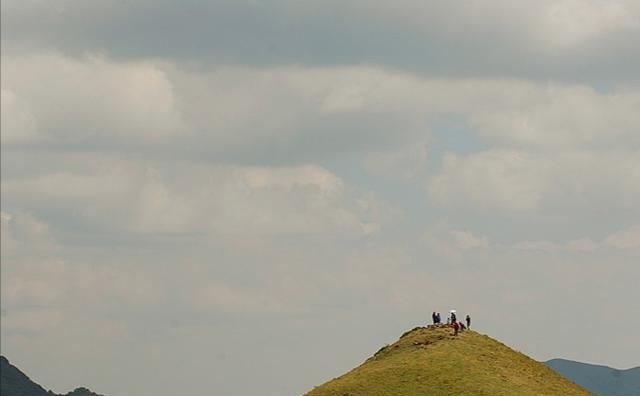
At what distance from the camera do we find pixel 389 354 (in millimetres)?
121812

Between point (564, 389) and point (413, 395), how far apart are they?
833 inches

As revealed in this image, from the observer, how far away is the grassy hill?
10381 cm

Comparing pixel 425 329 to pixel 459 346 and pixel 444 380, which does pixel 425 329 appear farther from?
pixel 444 380

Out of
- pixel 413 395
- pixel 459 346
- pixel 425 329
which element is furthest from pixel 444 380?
pixel 425 329

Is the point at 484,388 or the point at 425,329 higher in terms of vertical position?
the point at 425,329

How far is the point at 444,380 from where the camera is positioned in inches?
4136

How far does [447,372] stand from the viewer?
10706 centimetres

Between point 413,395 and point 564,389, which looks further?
point 564,389

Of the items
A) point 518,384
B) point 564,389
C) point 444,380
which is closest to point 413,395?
point 444,380

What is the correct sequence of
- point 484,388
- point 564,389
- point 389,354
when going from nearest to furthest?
1. point 484,388
2. point 564,389
3. point 389,354

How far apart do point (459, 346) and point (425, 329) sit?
1074cm

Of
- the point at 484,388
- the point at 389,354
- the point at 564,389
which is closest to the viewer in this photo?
the point at 484,388

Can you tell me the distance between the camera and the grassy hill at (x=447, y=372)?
10381 centimetres

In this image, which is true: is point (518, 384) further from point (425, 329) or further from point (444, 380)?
point (425, 329)
